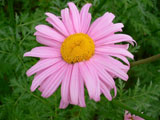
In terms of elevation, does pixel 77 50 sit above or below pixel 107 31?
below

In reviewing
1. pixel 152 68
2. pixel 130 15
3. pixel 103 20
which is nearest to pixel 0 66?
pixel 103 20

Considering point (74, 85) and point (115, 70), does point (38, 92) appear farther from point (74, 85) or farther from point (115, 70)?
point (115, 70)

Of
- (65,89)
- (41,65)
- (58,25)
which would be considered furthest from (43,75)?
(58,25)

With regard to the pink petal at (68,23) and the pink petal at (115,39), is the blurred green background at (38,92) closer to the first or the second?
the pink petal at (68,23)

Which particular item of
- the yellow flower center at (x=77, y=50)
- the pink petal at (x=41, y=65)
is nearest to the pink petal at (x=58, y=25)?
the yellow flower center at (x=77, y=50)

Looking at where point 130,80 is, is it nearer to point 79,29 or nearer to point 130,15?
point 130,15

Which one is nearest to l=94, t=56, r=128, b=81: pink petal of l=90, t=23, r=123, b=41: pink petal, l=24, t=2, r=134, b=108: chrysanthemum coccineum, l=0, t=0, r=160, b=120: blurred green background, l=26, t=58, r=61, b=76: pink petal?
l=24, t=2, r=134, b=108: chrysanthemum coccineum

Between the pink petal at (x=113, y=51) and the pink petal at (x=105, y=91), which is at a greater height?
the pink petal at (x=113, y=51)
